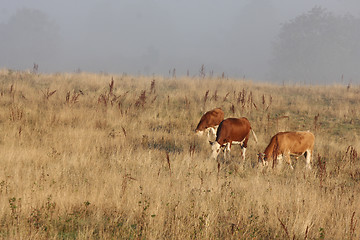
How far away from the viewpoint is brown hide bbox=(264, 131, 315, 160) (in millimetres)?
7562

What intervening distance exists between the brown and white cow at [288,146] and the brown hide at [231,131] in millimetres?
979

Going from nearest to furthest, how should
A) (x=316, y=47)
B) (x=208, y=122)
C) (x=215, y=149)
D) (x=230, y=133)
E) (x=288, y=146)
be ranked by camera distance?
(x=215, y=149)
(x=288, y=146)
(x=230, y=133)
(x=208, y=122)
(x=316, y=47)

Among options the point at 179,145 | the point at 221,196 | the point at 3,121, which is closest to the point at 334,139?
the point at 179,145

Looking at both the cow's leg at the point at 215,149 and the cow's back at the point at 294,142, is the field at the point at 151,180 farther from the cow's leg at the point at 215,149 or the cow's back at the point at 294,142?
the cow's back at the point at 294,142

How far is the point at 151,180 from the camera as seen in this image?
5559 mm

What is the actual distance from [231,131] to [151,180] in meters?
3.41

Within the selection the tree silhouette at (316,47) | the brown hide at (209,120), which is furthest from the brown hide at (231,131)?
the tree silhouette at (316,47)

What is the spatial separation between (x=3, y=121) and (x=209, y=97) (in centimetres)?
927

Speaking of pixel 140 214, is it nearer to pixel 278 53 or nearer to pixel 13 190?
pixel 13 190

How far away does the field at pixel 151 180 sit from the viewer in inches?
158

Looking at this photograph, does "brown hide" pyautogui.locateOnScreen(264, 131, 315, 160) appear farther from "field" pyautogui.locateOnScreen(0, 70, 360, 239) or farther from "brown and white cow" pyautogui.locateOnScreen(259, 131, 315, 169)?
"field" pyautogui.locateOnScreen(0, 70, 360, 239)

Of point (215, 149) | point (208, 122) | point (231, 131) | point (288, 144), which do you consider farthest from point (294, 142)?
point (208, 122)

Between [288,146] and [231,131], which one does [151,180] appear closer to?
[231,131]

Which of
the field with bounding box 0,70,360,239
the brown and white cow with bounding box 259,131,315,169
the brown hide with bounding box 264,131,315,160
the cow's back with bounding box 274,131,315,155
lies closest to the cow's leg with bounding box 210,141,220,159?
the field with bounding box 0,70,360,239
